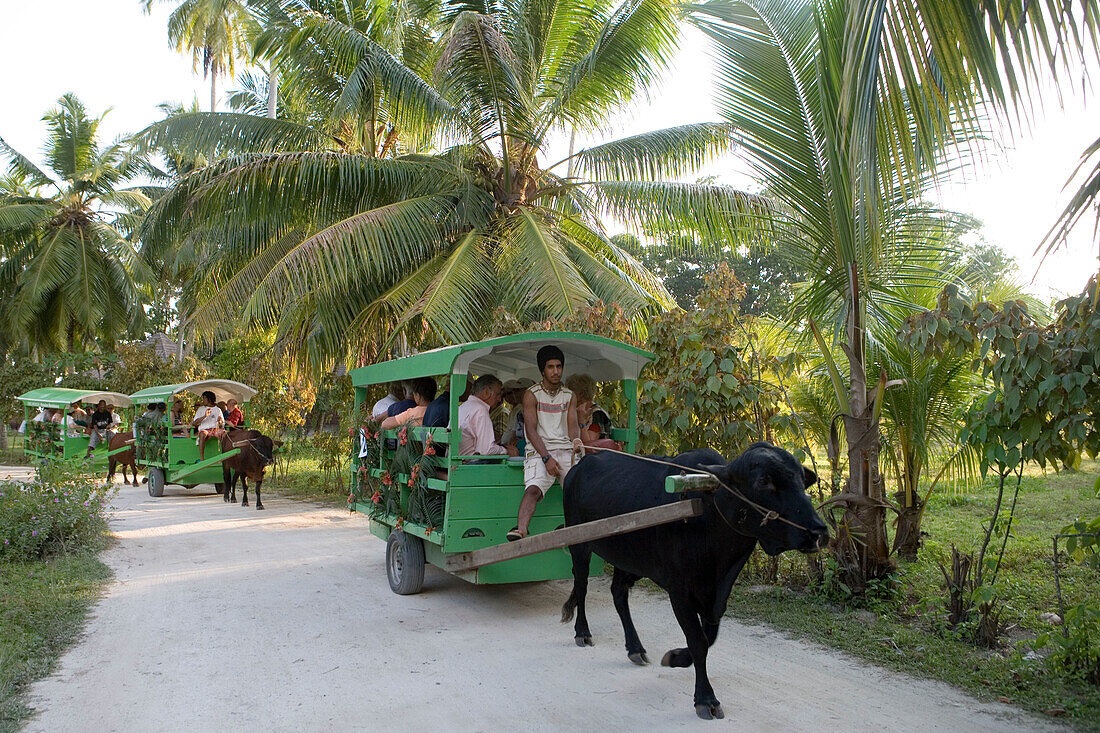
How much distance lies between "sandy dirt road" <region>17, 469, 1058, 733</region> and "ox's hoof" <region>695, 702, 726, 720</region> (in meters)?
0.05

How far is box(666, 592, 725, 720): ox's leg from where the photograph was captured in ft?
14.3

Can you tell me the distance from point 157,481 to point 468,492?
11555 mm

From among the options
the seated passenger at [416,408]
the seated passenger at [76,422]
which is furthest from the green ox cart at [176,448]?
the seated passenger at [416,408]

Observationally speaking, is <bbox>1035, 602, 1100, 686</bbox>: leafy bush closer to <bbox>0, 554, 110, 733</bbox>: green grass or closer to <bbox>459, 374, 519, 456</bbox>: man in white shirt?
<bbox>459, 374, 519, 456</bbox>: man in white shirt

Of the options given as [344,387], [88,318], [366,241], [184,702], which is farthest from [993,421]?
[88,318]

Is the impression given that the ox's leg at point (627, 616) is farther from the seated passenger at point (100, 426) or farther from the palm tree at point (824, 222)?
the seated passenger at point (100, 426)

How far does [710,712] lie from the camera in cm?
436

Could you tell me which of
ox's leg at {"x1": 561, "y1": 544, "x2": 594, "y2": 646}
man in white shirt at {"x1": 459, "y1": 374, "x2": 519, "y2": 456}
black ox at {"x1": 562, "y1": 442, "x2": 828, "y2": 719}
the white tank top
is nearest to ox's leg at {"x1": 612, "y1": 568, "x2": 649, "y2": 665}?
black ox at {"x1": 562, "y1": 442, "x2": 828, "y2": 719}

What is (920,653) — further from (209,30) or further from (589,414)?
(209,30)

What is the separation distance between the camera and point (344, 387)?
49.4ft

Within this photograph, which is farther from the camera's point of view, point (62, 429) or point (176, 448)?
point (62, 429)

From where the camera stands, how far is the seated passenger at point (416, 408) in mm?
7579

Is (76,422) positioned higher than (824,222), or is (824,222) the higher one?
(824,222)

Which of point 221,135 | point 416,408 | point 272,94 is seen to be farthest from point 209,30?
point 416,408
